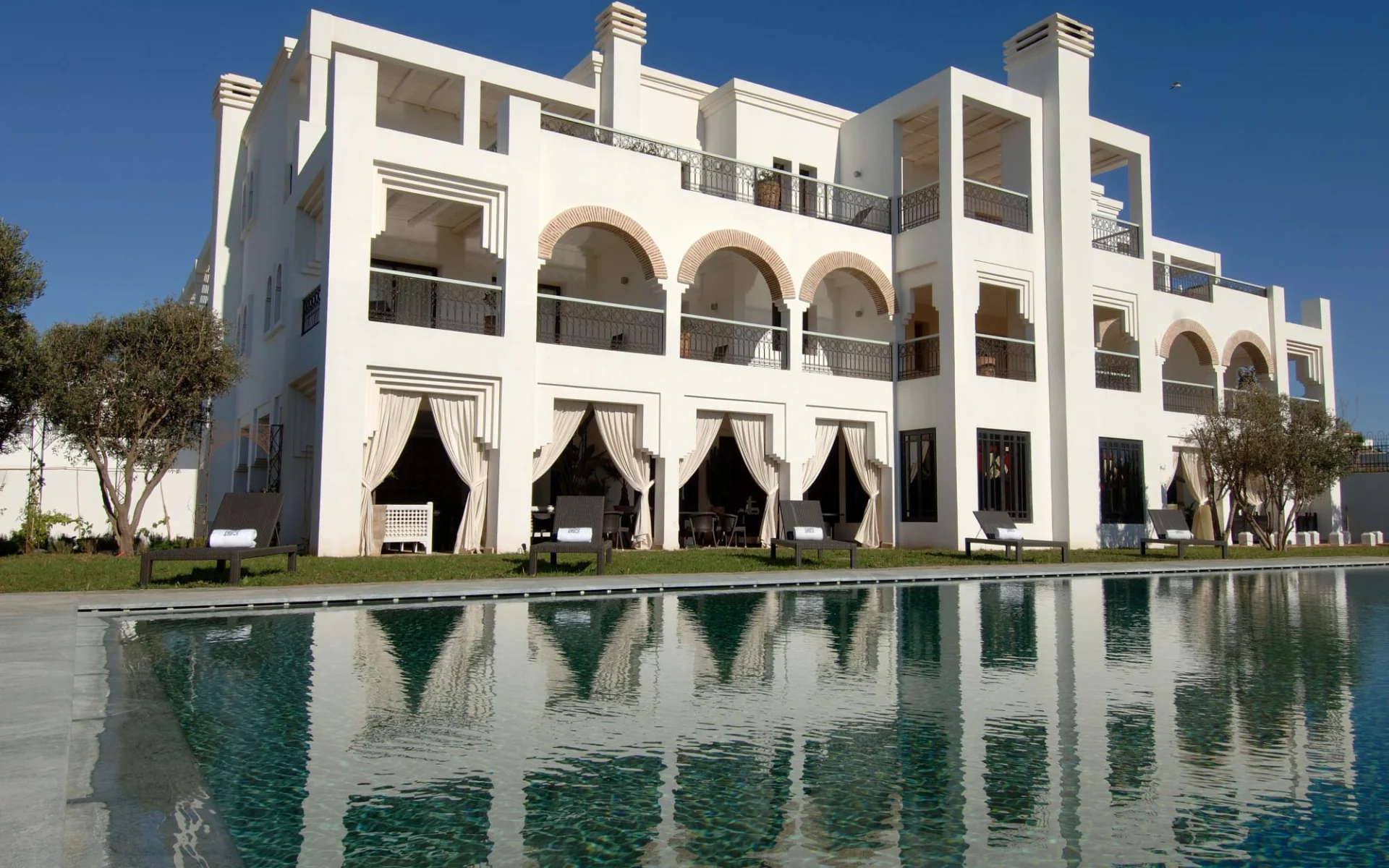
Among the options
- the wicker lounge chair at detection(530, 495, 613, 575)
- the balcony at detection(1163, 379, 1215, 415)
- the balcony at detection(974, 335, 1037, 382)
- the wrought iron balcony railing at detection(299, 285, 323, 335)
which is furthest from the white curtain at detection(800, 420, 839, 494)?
the balcony at detection(1163, 379, 1215, 415)

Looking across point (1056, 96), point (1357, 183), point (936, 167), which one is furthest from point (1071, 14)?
point (1357, 183)

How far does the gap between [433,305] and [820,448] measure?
7.65 meters

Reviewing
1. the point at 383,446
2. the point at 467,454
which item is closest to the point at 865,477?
the point at 467,454

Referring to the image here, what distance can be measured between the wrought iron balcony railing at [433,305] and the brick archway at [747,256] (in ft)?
11.5

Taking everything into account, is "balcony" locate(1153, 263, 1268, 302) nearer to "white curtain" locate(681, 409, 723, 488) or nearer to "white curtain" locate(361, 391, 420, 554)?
"white curtain" locate(681, 409, 723, 488)

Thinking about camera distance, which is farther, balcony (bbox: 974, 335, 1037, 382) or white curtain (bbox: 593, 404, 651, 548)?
balcony (bbox: 974, 335, 1037, 382)

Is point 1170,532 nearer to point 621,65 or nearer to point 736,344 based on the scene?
point 736,344

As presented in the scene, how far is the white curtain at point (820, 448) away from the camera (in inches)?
753

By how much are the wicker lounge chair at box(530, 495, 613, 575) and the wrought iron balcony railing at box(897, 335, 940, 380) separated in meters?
8.65

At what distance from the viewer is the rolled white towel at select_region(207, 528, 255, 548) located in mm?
11414

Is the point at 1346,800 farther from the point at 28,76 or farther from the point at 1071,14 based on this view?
the point at 1071,14

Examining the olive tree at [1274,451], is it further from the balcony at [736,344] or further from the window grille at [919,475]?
the balcony at [736,344]

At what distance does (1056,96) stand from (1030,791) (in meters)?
20.1

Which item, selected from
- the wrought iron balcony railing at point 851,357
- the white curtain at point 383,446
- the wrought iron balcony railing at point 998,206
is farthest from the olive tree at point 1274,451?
the white curtain at point 383,446
